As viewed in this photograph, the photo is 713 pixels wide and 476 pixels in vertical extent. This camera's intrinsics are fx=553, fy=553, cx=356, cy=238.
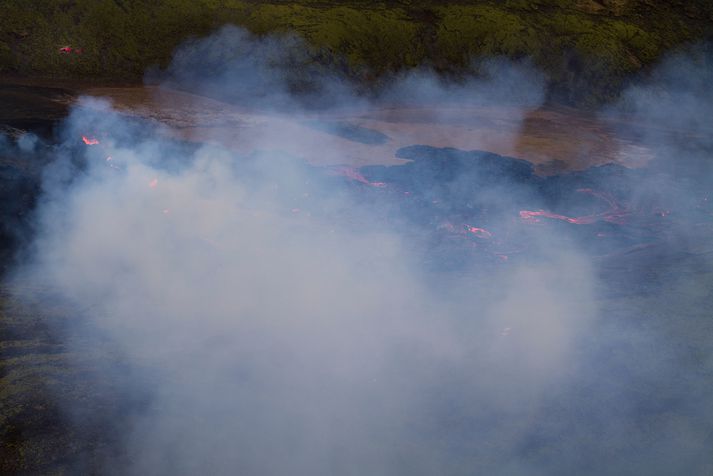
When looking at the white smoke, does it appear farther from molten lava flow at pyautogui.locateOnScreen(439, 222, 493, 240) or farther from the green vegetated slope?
the green vegetated slope

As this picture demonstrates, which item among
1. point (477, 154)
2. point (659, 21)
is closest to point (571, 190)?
point (477, 154)

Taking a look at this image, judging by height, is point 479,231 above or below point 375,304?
above

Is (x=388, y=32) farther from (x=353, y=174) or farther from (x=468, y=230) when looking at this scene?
(x=468, y=230)

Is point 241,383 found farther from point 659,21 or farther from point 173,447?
point 659,21

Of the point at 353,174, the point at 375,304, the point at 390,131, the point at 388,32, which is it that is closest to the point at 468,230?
the point at 353,174

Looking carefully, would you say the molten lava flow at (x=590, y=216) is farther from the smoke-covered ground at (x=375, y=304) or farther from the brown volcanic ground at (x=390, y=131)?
the brown volcanic ground at (x=390, y=131)

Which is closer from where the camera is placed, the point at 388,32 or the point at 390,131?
the point at 390,131
